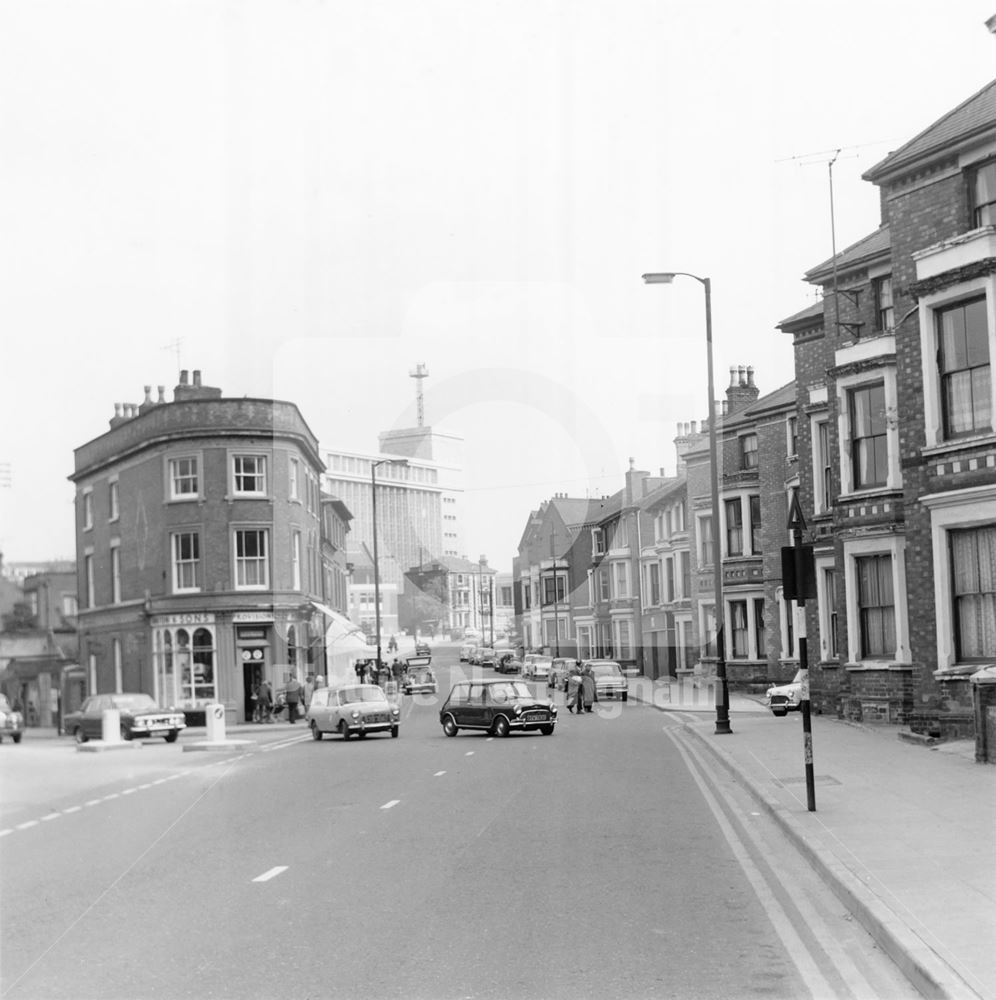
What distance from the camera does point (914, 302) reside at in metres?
24.1

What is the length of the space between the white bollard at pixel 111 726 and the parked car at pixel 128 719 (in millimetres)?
142

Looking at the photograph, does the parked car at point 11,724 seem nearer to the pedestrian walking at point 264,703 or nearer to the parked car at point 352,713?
the parked car at point 352,713

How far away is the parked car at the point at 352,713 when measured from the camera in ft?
110

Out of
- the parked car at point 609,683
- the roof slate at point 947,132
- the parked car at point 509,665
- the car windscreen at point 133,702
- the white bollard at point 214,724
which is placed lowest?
the parked car at point 509,665

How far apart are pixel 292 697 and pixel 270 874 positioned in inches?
1346

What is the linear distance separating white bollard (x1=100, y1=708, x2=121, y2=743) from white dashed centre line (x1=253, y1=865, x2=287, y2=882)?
23119 mm

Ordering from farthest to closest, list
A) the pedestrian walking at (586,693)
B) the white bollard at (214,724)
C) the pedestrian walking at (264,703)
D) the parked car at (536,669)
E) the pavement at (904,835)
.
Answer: the parked car at (536,669) < the pedestrian walking at (264,703) < the pedestrian walking at (586,693) < the white bollard at (214,724) < the pavement at (904,835)

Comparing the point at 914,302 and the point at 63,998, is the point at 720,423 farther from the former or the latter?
the point at 63,998

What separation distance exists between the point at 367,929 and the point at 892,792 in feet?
28.9

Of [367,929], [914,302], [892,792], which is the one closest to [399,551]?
[914,302]

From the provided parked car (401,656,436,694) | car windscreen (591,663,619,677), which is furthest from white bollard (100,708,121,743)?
parked car (401,656,436,694)

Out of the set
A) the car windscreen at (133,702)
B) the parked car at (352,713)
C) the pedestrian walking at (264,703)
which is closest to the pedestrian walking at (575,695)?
the pedestrian walking at (264,703)

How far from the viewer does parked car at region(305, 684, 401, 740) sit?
3350 cm

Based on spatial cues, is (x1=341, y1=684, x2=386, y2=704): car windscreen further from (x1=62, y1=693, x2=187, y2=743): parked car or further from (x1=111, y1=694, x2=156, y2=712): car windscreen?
(x1=111, y1=694, x2=156, y2=712): car windscreen
